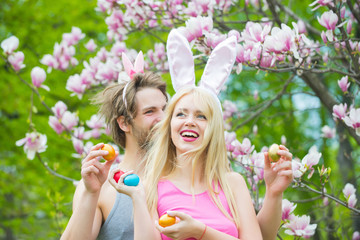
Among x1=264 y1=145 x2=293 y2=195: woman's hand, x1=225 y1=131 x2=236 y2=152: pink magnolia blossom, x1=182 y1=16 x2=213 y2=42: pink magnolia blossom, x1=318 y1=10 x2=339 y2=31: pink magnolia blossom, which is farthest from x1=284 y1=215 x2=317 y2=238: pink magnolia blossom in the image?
x1=182 y1=16 x2=213 y2=42: pink magnolia blossom

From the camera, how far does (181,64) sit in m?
2.44

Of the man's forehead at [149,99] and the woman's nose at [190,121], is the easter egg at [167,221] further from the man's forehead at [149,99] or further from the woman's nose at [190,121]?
the man's forehead at [149,99]

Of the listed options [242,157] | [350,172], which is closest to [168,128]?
[242,157]

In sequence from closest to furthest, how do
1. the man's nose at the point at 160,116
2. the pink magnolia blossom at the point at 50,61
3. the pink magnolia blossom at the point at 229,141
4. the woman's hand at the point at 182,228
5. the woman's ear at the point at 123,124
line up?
the woman's hand at the point at 182,228 → the man's nose at the point at 160,116 → the woman's ear at the point at 123,124 → the pink magnolia blossom at the point at 229,141 → the pink magnolia blossom at the point at 50,61

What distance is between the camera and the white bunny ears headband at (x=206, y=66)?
7.86ft

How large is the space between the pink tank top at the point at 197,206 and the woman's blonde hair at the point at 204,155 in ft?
0.09

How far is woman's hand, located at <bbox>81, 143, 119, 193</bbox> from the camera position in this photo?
2102mm

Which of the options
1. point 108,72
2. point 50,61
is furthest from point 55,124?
point 50,61

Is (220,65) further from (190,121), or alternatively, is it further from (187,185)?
(187,185)

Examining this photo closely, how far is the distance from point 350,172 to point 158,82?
10.8 ft

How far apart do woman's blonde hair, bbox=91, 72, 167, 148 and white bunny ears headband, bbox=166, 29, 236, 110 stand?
42 centimetres

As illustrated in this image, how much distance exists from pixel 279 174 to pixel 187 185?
1.52 ft

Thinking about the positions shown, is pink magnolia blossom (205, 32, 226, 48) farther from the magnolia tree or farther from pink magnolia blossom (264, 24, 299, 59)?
pink magnolia blossom (264, 24, 299, 59)

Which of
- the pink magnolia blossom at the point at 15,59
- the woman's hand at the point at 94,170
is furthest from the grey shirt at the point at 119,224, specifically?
the pink magnolia blossom at the point at 15,59
